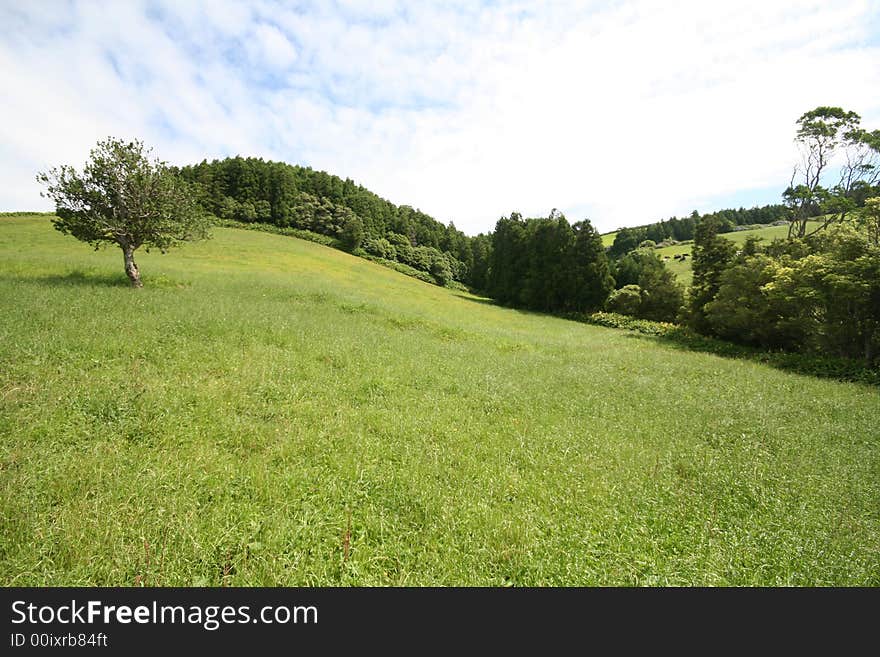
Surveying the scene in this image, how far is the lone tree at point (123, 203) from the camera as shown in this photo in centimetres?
1808

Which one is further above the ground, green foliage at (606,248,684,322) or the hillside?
the hillside

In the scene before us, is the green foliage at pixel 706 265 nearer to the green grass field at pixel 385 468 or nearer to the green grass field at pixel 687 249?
the green grass field at pixel 385 468

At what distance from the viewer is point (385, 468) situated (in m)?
6.59

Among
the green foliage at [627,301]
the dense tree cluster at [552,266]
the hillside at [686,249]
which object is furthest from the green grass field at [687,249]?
the dense tree cluster at [552,266]

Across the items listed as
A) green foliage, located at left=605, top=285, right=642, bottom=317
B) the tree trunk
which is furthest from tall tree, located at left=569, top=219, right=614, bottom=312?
the tree trunk

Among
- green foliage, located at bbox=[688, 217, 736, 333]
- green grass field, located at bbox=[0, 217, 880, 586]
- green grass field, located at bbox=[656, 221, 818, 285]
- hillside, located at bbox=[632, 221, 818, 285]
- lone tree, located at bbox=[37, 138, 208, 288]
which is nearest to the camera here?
green grass field, located at bbox=[0, 217, 880, 586]

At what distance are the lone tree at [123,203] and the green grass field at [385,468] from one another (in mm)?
6820

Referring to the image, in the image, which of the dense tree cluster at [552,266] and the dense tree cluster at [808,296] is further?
the dense tree cluster at [552,266]

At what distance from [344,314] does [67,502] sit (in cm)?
1722

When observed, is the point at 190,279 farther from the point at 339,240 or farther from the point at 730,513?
the point at 339,240

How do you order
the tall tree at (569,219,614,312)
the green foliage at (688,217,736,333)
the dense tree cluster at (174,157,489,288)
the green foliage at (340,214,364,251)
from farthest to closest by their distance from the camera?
1. the dense tree cluster at (174,157,489,288)
2. the green foliage at (340,214,364,251)
3. the tall tree at (569,219,614,312)
4. the green foliage at (688,217,736,333)

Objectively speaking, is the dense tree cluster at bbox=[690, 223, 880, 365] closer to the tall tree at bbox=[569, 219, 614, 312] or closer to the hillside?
the tall tree at bbox=[569, 219, 614, 312]

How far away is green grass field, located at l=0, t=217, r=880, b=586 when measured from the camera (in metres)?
4.52

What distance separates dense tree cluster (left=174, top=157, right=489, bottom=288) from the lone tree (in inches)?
2118
